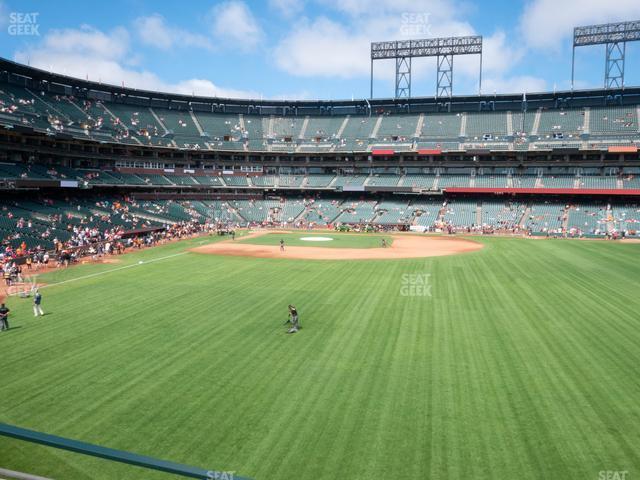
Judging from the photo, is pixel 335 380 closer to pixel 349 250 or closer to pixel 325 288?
pixel 325 288

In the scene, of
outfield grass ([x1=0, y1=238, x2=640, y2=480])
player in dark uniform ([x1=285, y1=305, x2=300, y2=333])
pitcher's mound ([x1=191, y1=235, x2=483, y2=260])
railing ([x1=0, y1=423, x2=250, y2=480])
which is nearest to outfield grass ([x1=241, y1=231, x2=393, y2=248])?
pitcher's mound ([x1=191, y1=235, x2=483, y2=260])

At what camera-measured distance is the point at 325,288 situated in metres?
27.9

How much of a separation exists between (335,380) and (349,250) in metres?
31.5

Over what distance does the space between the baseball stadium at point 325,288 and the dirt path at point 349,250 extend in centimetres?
68

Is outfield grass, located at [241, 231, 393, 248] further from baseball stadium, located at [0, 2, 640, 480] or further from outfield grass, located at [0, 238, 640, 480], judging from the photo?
outfield grass, located at [0, 238, 640, 480]

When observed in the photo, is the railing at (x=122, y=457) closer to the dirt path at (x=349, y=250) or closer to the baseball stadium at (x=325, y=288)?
the baseball stadium at (x=325, y=288)

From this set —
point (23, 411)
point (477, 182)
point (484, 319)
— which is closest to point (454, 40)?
point (477, 182)

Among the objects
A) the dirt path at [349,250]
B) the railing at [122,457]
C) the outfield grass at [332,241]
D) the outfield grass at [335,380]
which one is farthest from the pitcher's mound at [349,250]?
the railing at [122,457]

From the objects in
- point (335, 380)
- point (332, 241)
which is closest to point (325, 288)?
point (335, 380)

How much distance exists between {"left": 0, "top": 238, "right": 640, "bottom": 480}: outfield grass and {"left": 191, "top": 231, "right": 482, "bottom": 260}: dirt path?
13.8 m

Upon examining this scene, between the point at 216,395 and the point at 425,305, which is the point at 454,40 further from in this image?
the point at 216,395

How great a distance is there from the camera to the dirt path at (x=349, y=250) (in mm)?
41719

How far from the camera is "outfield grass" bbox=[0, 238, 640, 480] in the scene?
10.4 m

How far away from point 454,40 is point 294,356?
7880cm
